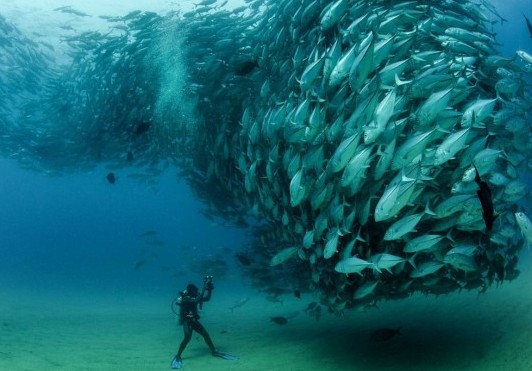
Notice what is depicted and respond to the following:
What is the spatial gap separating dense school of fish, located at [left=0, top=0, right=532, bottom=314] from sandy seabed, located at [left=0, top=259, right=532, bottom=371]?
1.05 m

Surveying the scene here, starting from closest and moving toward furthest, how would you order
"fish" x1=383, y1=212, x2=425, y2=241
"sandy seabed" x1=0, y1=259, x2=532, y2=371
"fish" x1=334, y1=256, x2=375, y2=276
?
"fish" x1=383, y1=212, x2=425, y2=241 → "fish" x1=334, y1=256, x2=375, y2=276 → "sandy seabed" x1=0, y1=259, x2=532, y2=371

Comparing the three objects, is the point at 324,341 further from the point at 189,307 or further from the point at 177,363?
the point at 177,363

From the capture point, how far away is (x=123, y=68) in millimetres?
13727

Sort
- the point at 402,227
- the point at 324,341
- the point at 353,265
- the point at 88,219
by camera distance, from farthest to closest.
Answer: the point at 88,219
the point at 324,341
the point at 353,265
the point at 402,227

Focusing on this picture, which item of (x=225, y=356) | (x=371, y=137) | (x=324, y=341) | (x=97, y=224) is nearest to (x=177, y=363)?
Result: (x=225, y=356)

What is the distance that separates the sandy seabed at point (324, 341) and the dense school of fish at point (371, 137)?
105 cm

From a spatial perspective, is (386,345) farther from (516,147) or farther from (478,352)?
(516,147)

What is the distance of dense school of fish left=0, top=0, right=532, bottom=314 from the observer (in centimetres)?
464

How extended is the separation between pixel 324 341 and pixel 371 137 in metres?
6.04

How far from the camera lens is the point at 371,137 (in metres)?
4.49

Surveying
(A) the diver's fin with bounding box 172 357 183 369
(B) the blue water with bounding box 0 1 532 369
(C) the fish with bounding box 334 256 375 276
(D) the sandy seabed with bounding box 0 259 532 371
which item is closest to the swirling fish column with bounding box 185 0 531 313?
(C) the fish with bounding box 334 256 375 276

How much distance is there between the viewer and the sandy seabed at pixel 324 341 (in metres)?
6.84

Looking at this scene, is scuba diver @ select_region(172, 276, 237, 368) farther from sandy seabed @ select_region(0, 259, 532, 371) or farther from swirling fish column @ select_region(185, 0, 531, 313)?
swirling fish column @ select_region(185, 0, 531, 313)

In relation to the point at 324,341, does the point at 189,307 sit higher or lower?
higher
